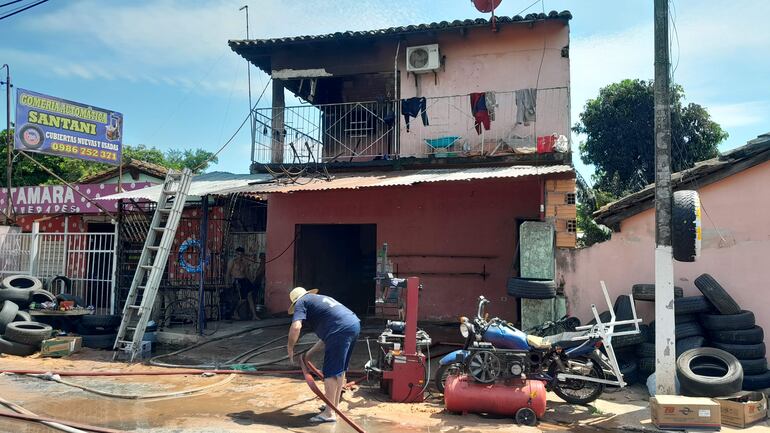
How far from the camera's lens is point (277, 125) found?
1296cm

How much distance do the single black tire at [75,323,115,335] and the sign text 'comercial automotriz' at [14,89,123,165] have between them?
4491 millimetres

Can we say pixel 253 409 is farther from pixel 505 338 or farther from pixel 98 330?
pixel 98 330

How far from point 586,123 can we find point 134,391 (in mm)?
17209

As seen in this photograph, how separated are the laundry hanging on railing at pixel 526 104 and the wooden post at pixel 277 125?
17.5ft

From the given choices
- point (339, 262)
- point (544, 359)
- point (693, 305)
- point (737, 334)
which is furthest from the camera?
point (339, 262)

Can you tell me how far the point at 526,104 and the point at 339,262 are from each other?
6164mm

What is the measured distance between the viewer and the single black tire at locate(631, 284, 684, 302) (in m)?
7.79

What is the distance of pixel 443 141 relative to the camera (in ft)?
39.1

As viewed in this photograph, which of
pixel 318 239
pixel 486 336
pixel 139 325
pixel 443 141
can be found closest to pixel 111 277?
pixel 139 325

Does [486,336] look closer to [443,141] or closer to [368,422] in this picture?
[368,422]

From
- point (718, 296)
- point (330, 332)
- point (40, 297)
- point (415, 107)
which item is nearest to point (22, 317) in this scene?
point (40, 297)

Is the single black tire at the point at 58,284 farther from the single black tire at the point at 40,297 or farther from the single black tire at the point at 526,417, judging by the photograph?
the single black tire at the point at 526,417

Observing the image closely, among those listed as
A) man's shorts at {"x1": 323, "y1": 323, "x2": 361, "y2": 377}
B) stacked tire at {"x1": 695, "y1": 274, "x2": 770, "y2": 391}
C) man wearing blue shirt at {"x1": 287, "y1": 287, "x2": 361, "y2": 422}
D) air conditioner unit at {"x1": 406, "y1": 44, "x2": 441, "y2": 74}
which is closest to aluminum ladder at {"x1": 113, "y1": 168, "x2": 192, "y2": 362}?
man wearing blue shirt at {"x1": 287, "y1": 287, "x2": 361, "y2": 422}

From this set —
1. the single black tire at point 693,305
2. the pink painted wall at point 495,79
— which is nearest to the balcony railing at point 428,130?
the pink painted wall at point 495,79
